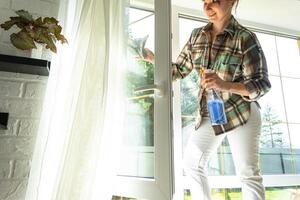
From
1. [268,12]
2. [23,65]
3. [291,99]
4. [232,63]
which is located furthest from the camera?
[291,99]

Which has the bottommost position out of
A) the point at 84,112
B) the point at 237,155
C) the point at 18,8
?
the point at 237,155

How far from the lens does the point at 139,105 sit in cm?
102

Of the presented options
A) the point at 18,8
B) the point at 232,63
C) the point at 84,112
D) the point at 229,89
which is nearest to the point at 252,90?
the point at 229,89

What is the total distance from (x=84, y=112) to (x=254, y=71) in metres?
0.77

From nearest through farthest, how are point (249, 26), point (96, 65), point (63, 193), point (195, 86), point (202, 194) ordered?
point (63, 193)
point (96, 65)
point (202, 194)
point (195, 86)
point (249, 26)

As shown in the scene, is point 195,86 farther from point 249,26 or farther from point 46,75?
point 46,75

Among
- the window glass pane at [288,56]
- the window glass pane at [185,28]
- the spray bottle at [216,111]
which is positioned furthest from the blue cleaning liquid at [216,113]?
the window glass pane at [288,56]

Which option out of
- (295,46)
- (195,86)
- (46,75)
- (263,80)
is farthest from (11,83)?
(295,46)

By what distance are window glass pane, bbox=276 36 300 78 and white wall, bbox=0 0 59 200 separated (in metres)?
2.00

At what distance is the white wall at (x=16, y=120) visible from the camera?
965mm

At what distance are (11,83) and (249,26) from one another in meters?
1.84

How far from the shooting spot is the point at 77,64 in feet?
2.91

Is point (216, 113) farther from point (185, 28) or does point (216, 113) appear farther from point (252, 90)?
point (185, 28)

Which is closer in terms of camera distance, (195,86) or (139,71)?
(139,71)
